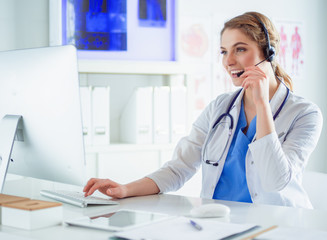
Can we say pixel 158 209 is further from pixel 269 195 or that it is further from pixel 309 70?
pixel 309 70

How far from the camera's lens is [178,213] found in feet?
4.24

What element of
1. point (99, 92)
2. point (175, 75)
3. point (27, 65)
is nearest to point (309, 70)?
point (175, 75)

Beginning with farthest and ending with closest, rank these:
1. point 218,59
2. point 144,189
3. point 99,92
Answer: point 218,59, point 99,92, point 144,189

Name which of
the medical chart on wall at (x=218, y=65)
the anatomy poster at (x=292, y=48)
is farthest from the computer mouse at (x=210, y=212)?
the anatomy poster at (x=292, y=48)

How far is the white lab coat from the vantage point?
1618 mm

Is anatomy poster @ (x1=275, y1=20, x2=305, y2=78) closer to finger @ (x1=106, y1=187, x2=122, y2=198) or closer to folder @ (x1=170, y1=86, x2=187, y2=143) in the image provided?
folder @ (x1=170, y1=86, x2=187, y2=143)

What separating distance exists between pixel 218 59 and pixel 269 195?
192 cm

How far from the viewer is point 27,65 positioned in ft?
4.48

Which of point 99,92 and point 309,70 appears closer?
point 99,92

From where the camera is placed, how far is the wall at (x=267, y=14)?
2748mm

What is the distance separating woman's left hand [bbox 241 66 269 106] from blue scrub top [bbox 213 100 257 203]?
200mm

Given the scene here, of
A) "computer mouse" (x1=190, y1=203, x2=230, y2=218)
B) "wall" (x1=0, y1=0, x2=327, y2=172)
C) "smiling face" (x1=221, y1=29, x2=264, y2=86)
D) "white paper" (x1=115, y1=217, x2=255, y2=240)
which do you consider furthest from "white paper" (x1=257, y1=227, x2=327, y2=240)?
"wall" (x1=0, y1=0, x2=327, y2=172)

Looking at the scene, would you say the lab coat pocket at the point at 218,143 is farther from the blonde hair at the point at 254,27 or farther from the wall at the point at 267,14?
the wall at the point at 267,14

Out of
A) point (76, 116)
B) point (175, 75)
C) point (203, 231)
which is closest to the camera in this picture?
point (203, 231)
